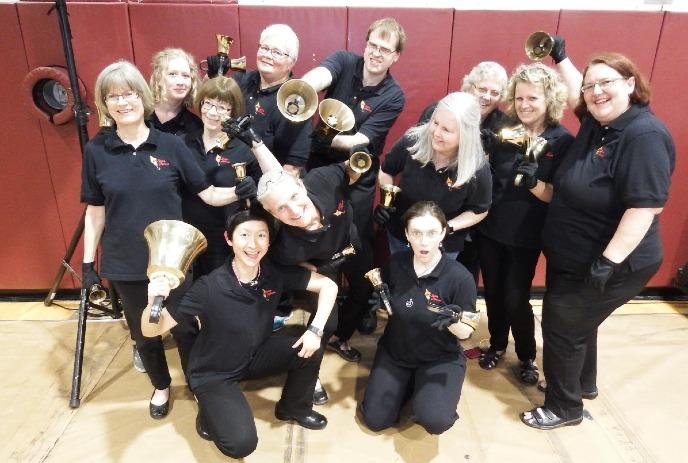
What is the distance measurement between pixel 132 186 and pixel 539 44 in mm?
2391

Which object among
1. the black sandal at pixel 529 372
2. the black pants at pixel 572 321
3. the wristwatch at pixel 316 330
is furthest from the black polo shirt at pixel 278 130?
the black sandal at pixel 529 372

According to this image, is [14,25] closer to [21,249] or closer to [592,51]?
[21,249]

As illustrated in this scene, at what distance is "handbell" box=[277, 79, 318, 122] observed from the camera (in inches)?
101

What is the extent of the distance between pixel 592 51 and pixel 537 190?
160 centimetres

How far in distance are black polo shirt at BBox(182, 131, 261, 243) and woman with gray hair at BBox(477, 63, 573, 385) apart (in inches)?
57.1

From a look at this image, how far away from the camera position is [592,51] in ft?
11.4

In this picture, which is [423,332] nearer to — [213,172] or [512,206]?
[512,206]

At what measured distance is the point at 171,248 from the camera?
214cm

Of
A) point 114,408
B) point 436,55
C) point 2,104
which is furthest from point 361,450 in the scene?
point 2,104

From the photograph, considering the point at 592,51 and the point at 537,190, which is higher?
the point at 592,51

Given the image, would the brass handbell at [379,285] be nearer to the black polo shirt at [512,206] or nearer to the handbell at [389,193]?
the handbell at [389,193]

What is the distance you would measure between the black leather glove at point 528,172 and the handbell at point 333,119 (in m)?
0.95

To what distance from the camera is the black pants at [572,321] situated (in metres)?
2.36

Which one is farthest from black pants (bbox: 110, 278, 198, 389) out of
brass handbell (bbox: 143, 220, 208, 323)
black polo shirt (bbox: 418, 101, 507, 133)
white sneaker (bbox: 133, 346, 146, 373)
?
black polo shirt (bbox: 418, 101, 507, 133)
